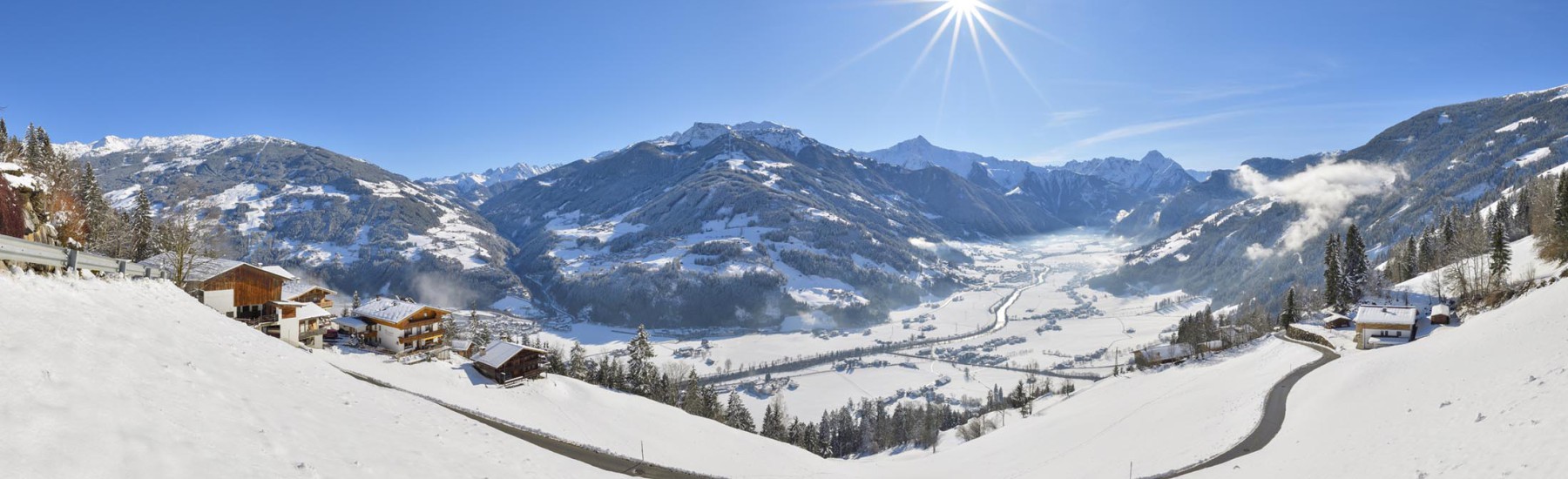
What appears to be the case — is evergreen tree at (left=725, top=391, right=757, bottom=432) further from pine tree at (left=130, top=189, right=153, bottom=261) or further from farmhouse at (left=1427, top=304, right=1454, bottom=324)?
farmhouse at (left=1427, top=304, right=1454, bottom=324)

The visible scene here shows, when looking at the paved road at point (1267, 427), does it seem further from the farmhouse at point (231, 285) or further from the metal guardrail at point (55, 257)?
the farmhouse at point (231, 285)

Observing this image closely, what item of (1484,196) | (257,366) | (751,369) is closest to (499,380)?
(257,366)

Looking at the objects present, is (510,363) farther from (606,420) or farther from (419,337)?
(419,337)

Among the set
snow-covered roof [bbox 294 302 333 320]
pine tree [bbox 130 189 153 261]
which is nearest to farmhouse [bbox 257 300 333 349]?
snow-covered roof [bbox 294 302 333 320]

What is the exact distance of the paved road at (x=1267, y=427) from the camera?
99.1 feet

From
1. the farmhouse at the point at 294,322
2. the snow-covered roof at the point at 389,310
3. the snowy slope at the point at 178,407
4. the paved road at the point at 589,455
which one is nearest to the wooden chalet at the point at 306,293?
the farmhouse at the point at 294,322

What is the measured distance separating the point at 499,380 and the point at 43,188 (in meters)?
26.1

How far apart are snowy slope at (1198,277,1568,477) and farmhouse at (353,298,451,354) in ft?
192

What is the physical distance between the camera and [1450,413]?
2209cm

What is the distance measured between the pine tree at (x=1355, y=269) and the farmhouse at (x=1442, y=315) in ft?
64.7

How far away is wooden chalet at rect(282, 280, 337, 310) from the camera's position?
50203mm

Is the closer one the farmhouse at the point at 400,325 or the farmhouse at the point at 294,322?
the farmhouse at the point at 294,322

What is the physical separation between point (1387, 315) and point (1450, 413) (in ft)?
185

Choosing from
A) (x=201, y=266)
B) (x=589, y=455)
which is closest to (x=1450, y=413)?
(x=589, y=455)
